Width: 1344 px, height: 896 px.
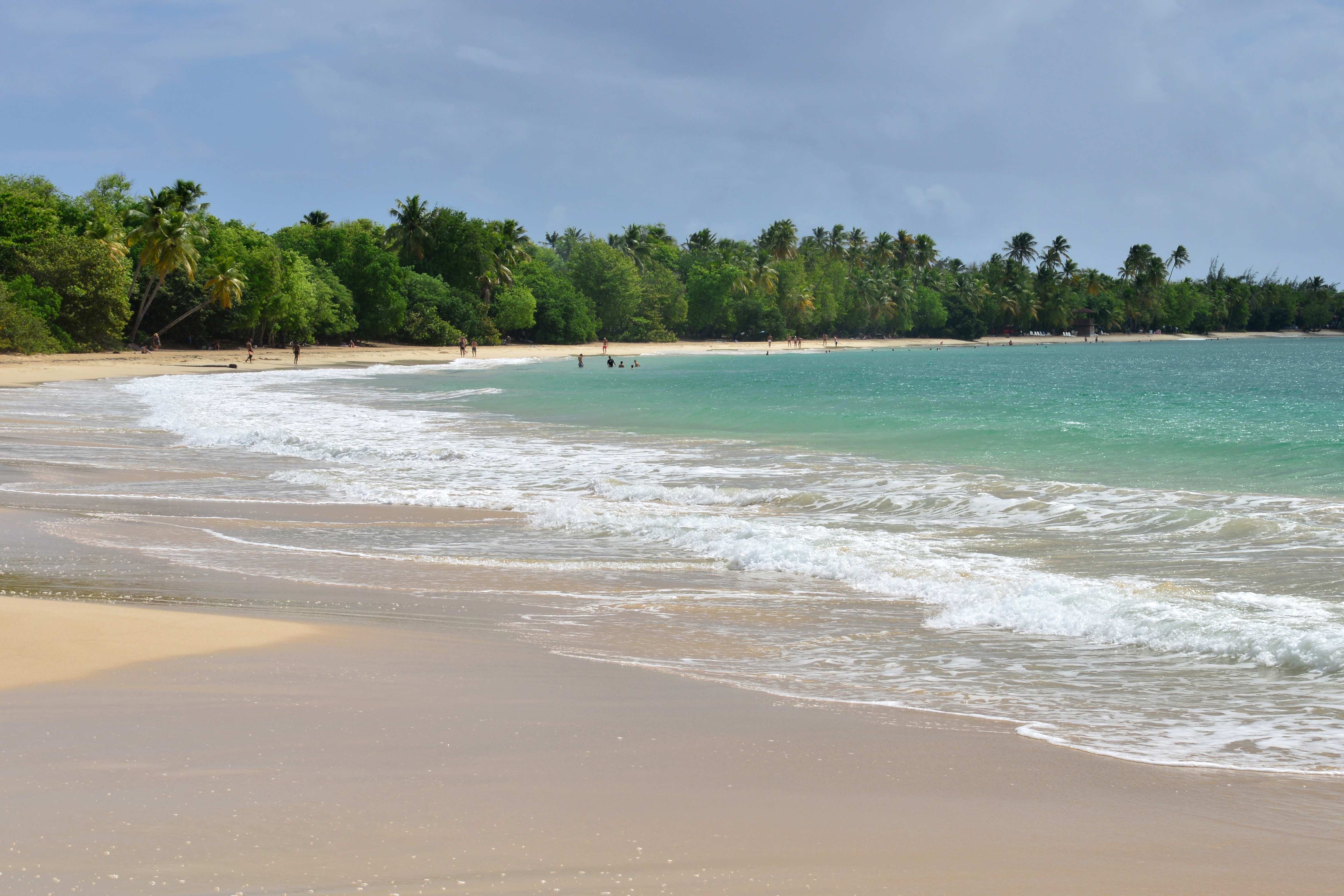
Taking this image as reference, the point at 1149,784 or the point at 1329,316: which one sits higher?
the point at 1329,316

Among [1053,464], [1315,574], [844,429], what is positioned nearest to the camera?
[1315,574]

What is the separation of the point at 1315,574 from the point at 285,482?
11536 mm

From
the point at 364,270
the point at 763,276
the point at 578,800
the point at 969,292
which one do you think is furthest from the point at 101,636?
the point at 969,292

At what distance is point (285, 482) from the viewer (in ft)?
44.7

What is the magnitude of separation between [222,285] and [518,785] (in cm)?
5898

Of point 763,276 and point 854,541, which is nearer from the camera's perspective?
point 854,541

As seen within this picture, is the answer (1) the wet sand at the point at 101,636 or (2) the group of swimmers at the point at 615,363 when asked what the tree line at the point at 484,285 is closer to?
(2) the group of swimmers at the point at 615,363

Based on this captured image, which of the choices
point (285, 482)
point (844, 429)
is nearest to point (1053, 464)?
point (844, 429)

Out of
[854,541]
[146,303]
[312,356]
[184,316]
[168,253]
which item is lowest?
[854,541]

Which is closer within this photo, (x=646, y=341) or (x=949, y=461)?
(x=949, y=461)

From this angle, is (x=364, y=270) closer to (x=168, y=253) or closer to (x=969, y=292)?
(x=168, y=253)

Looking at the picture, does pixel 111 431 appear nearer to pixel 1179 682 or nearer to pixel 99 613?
pixel 99 613

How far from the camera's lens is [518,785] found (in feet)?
11.6

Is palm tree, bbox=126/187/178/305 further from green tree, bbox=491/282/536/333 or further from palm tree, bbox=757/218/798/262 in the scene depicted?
palm tree, bbox=757/218/798/262
